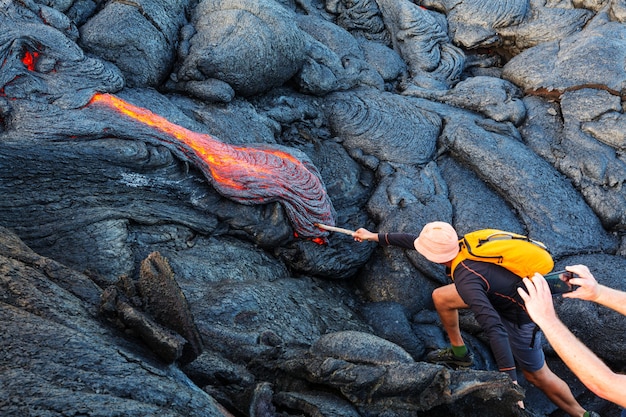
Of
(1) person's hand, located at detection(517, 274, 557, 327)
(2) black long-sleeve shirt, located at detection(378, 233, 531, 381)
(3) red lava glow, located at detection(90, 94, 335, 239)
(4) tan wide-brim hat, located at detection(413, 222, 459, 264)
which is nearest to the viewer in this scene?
(1) person's hand, located at detection(517, 274, 557, 327)

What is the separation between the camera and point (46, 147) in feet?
20.7

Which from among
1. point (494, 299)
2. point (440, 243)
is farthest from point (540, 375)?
point (440, 243)

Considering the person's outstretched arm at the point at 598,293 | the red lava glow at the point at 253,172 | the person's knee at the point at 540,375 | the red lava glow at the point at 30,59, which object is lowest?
the person's knee at the point at 540,375

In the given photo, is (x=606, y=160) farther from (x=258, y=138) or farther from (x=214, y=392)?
(x=214, y=392)

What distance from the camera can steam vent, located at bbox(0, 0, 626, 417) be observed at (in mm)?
4188

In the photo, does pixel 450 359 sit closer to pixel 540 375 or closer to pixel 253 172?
pixel 540 375

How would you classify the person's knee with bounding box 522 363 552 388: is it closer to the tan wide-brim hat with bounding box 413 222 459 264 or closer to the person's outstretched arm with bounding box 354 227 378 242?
the tan wide-brim hat with bounding box 413 222 459 264

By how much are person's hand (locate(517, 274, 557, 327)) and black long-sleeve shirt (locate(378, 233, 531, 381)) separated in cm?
162

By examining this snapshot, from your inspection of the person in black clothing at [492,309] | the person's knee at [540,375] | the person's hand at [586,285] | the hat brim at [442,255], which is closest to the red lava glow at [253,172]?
A: the person in black clothing at [492,309]

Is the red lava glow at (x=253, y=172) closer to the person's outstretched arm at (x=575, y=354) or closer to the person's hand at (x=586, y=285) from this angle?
the person's hand at (x=586, y=285)

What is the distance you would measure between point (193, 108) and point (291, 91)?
2.08 metres

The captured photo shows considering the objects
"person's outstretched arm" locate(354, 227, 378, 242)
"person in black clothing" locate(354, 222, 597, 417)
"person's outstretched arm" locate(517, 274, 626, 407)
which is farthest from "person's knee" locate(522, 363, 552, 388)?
"person's outstretched arm" locate(517, 274, 626, 407)

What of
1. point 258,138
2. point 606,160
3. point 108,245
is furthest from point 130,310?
point 606,160

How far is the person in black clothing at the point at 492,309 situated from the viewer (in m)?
4.95
